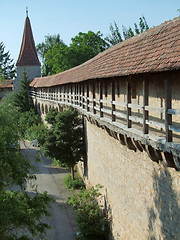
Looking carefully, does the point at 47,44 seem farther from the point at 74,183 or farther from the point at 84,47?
the point at 74,183

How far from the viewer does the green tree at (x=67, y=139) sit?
674 inches

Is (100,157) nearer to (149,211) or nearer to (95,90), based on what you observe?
(95,90)

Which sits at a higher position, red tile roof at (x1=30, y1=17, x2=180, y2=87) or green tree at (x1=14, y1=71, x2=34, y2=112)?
red tile roof at (x1=30, y1=17, x2=180, y2=87)

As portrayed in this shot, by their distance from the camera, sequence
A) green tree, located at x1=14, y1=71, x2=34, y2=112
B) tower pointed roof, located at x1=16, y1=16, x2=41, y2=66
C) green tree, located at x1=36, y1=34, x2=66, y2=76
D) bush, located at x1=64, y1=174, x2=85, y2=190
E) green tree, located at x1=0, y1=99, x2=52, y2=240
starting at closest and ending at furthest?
green tree, located at x1=0, y1=99, x2=52, y2=240 → bush, located at x1=64, y1=174, x2=85, y2=190 → green tree, located at x1=14, y1=71, x2=34, y2=112 → tower pointed roof, located at x1=16, y1=16, x2=41, y2=66 → green tree, located at x1=36, y1=34, x2=66, y2=76

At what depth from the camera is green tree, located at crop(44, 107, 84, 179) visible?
17.1 m

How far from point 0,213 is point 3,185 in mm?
879

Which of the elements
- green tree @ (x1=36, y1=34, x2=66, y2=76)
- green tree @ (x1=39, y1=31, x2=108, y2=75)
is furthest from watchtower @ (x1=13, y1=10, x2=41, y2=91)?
green tree @ (x1=36, y1=34, x2=66, y2=76)

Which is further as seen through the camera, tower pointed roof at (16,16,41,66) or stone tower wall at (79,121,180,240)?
tower pointed roof at (16,16,41,66)


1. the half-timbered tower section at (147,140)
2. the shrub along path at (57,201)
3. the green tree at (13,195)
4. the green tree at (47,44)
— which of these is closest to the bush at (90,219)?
the half-timbered tower section at (147,140)

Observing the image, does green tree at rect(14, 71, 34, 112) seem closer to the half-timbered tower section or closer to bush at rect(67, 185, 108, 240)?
bush at rect(67, 185, 108, 240)

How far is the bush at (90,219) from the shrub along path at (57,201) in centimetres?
132

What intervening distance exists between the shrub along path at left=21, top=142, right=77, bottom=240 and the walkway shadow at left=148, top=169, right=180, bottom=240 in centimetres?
397

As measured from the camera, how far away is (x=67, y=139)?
56.3 ft

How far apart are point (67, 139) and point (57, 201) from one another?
3.30 meters
